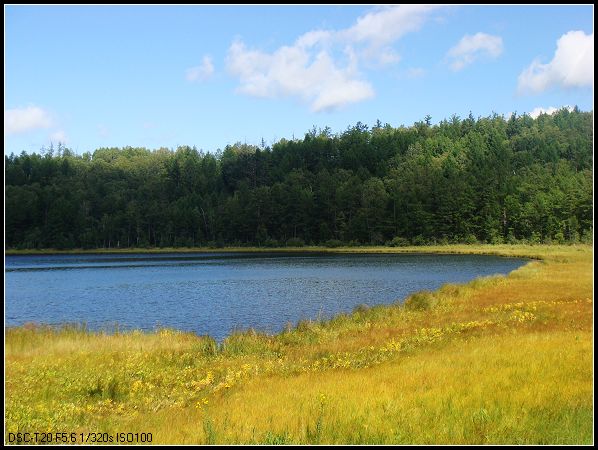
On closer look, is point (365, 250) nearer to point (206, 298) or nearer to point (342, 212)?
point (342, 212)

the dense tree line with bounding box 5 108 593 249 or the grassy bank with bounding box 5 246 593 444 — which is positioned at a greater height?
the dense tree line with bounding box 5 108 593 249

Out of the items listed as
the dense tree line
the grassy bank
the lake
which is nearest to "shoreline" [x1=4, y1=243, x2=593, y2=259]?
the dense tree line

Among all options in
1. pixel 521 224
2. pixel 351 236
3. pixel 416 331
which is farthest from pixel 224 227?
pixel 416 331

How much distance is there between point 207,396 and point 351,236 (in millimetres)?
148596

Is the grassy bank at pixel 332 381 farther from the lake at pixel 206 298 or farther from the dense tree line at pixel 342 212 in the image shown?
the dense tree line at pixel 342 212

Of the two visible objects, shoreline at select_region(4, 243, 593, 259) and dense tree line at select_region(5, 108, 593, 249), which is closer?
shoreline at select_region(4, 243, 593, 259)

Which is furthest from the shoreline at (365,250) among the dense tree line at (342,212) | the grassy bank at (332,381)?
the grassy bank at (332,381)

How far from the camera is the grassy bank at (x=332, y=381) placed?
1063cm

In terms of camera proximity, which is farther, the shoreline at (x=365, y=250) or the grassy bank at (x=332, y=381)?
the shoreline at (x=365, y=250)

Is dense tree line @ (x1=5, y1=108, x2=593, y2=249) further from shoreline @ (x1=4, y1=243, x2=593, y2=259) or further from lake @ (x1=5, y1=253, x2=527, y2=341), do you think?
lake @ (x1=5, y1=253, x2=527, y2=341)

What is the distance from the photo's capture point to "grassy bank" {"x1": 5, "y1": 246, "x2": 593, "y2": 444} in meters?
10.6

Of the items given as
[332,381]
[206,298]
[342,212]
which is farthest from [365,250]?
[332,381]

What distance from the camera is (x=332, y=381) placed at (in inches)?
586

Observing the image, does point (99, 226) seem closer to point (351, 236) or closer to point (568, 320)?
point (351, 236)
